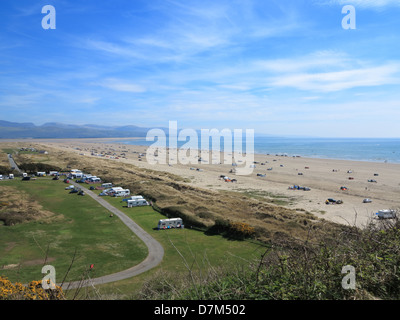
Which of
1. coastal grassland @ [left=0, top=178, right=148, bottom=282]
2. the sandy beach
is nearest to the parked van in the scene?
coastal grassland @ [left=0, top=178, right=148, bottom=282]

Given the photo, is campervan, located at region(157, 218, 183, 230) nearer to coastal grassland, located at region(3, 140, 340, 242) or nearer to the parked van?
coastal grassland, located at region(3, 140, 340, 242)

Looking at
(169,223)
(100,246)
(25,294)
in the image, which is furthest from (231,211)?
(25,294)

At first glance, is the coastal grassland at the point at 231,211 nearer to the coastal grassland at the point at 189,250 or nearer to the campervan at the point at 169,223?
the campervan at the point at 169,223

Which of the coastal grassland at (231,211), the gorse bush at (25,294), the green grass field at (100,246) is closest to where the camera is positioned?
the gorse bush at (25,294)

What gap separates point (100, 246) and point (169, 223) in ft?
25.9

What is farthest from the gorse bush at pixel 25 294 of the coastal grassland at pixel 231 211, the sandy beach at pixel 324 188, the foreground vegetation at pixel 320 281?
the sandy beach at pixel 324 188

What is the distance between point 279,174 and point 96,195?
5125 centimetres

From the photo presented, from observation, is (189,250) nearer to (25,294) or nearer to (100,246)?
(100,246)

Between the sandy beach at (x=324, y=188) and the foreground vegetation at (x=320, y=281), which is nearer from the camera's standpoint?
the foreground vegetation at (x=320, y=281)

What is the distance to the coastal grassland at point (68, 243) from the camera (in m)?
19.3

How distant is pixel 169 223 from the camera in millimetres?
29016

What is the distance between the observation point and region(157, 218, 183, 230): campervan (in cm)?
2857
